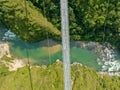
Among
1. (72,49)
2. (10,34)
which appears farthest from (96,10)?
(10,34)

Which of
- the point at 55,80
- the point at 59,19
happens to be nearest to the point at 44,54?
the point at 59,19

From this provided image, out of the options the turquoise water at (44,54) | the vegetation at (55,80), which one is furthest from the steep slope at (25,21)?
the vegetation at (55,80)

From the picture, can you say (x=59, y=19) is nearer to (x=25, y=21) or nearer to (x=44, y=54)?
(x=25, y=21)

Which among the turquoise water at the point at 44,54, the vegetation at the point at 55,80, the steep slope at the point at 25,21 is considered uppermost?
the steep slope at the point at 25,21

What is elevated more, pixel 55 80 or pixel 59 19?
pixel 59 19

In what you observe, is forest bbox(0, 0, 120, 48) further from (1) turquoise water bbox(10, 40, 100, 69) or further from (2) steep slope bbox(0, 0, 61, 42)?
(1) turquoise water bbox(10, 40, 100, 69)

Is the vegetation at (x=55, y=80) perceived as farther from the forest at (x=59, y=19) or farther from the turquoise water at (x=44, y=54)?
the forest at (x=59, y=19)

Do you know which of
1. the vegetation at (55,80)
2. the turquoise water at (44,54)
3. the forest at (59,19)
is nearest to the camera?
the vegetation at (55,80)
